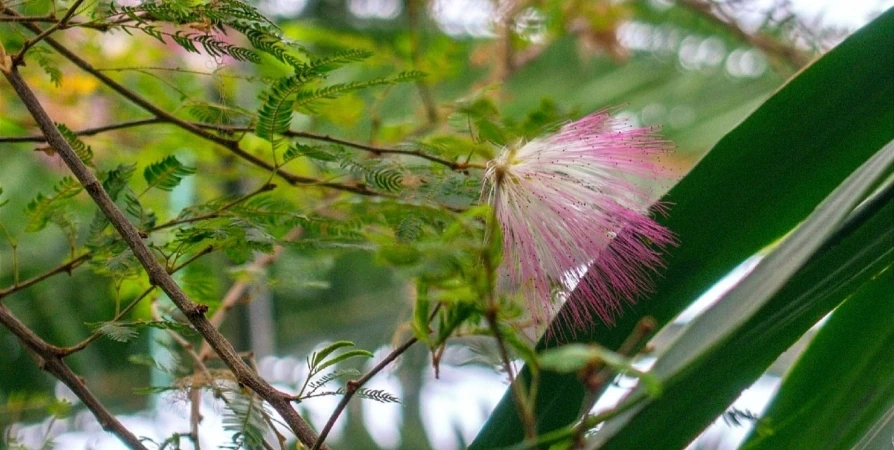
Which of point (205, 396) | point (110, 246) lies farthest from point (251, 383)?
point (205, 396)

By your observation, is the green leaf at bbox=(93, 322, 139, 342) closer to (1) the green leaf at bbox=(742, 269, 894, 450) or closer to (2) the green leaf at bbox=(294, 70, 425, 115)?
(2) the green leaf at bbox=(294, 70, 425, 115)

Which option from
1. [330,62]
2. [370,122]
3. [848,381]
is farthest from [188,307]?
[370,122]

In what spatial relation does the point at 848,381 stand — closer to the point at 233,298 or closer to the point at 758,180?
the point at 758,180

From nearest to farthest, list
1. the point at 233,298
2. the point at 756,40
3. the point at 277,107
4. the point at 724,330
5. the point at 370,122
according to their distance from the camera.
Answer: the point at 724,330 < the point at 277,107 < the point at 233,298 < the point at 756,40 < the point at 370,122

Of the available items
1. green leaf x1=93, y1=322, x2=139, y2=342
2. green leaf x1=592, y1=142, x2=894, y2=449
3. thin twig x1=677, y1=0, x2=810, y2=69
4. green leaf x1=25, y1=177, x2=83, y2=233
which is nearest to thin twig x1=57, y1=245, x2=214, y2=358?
green leaf x1=93, y1=322, x2=139, y2=342

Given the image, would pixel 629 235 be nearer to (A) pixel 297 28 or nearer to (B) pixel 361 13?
(A) pixel 297 28

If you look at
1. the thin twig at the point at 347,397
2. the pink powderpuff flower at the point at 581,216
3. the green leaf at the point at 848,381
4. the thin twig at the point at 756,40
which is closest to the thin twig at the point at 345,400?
the thin twig at the point at 347,397
